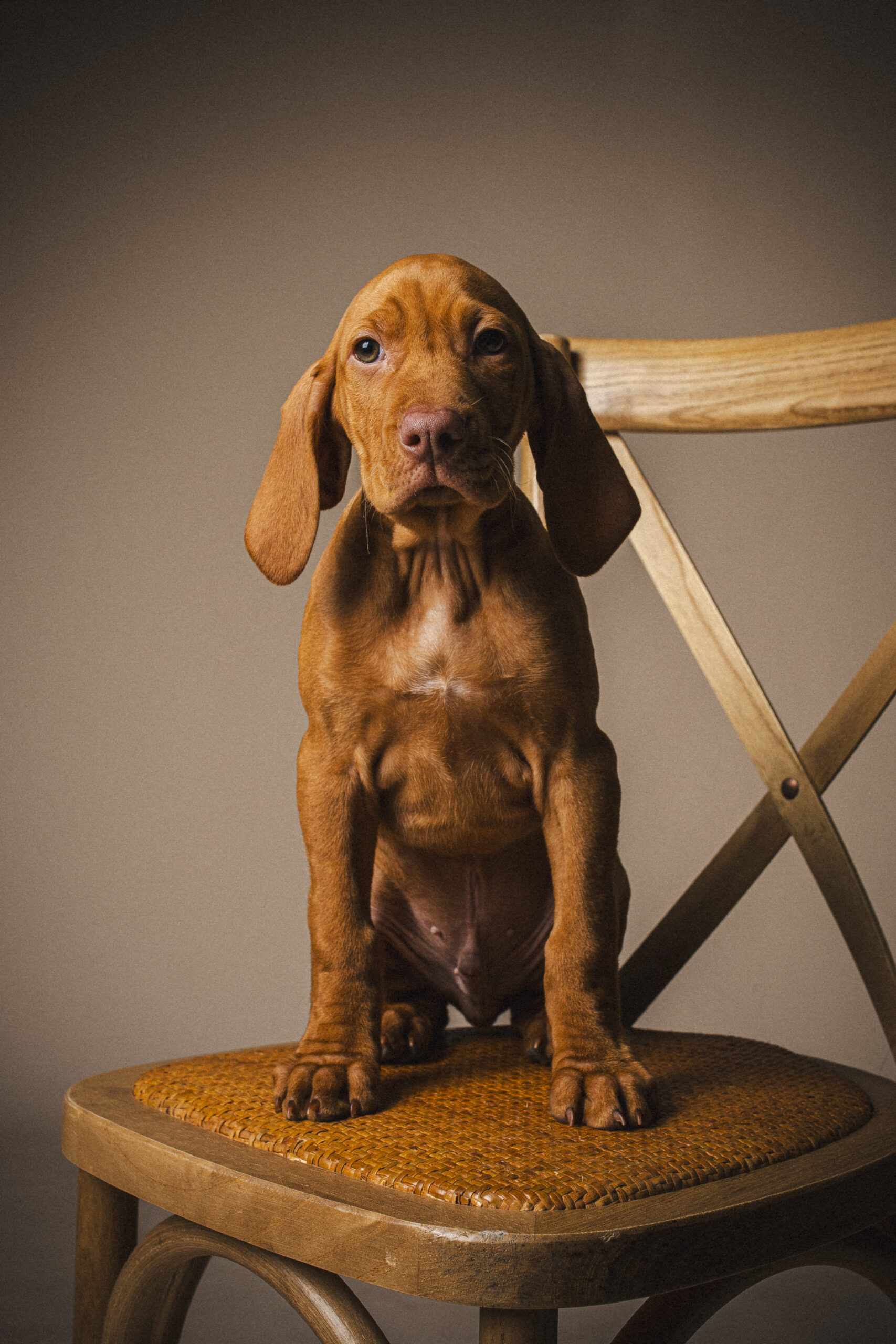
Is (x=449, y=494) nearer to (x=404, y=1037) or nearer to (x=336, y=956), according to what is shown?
(x=336, y=956)

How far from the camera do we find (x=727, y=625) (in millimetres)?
2094

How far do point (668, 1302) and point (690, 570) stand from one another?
3.31ft

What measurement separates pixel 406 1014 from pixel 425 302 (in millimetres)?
832

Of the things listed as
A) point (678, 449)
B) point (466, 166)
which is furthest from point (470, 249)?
point (678, 449)

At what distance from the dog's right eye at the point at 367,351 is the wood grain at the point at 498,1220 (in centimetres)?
82

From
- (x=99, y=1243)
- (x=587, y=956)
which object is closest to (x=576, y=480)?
(x=587, y=956)

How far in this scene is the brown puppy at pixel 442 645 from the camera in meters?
1.49

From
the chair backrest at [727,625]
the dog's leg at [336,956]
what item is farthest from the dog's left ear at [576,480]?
the chair backrest at [727,625]

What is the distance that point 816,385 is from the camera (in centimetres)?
204

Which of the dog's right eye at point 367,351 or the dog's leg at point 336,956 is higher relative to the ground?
the dog's right eye at point 367,351

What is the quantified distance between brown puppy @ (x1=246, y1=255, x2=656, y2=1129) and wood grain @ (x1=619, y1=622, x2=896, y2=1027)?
15.3 inches

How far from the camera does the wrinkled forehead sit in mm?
1514

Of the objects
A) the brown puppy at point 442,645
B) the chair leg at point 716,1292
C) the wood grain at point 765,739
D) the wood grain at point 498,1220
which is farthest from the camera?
the wood grain at point 765,739

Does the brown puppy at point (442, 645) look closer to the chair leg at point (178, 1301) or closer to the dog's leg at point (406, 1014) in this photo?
the dog's leg at point (406, 1014)
